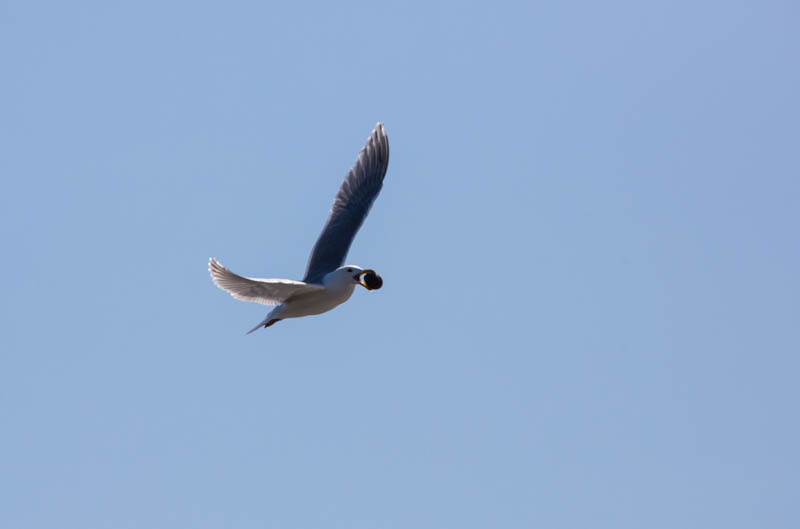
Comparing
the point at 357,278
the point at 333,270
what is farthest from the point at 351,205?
the point at 357,278

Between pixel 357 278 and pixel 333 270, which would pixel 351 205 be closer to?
pixel 333 270

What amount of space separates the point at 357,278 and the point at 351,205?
295 centimetres

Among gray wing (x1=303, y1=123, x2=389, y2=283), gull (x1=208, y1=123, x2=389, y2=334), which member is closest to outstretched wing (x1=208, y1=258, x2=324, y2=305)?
gull (x1=208, y1=123, x2=389, y2=334)

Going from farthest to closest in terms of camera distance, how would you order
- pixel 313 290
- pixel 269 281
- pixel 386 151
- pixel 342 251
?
pixel 386 151 < pixel 342 251 < pixel 313 290 < pixel 269 281

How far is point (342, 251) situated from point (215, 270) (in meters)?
4.08

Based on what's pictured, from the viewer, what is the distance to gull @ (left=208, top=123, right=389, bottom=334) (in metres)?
16.3

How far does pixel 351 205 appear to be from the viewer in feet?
67.4

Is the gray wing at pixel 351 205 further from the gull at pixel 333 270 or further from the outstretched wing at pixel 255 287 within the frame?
the outstretched wing at pixel 255 287

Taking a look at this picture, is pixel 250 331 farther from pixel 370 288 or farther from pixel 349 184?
pixel 349 184

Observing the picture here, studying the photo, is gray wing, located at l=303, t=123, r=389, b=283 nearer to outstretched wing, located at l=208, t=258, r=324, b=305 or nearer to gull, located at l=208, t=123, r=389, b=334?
gull, located at l=208, t=123, r=389, b=334

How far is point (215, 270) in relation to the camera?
15.9m

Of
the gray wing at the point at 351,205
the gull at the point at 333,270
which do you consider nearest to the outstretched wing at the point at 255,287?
the gull at the point at 333,270

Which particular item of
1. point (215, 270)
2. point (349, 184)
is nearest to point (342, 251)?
point (349, 184)

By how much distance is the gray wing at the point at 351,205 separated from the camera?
773 inches
